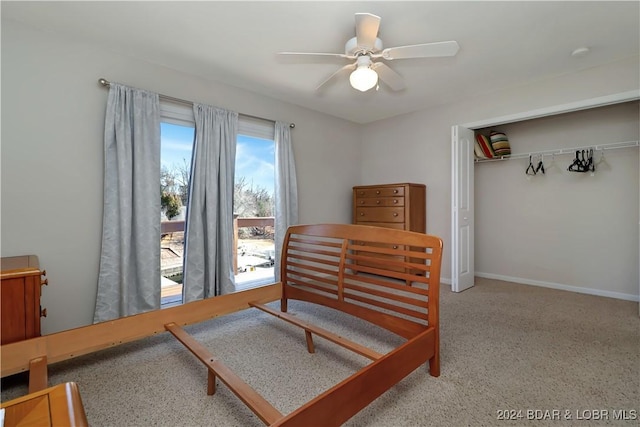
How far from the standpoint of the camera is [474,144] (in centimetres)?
381

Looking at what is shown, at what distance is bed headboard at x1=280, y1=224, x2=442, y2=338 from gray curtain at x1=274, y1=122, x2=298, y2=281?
27.4 inches

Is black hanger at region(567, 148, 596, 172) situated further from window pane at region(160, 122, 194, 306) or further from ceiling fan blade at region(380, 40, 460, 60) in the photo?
window pane at region(160, 122, 194, 306)

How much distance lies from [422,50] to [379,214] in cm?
227

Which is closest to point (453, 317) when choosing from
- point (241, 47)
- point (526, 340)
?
point (526, 340)

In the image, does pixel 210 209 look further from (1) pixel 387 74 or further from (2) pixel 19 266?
(1) pixel 387 74

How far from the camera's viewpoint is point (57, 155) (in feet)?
7.26

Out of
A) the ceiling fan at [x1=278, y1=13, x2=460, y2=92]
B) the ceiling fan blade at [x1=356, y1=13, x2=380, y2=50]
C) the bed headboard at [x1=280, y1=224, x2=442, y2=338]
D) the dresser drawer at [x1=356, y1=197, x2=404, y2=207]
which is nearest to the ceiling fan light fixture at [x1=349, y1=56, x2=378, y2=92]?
the ceiling fan at [x1=278, y1=13, x2=460, y2=92]

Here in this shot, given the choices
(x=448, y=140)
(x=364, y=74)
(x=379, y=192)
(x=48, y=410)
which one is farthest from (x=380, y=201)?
(x=48, y=410)

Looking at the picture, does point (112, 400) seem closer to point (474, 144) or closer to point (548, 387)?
point (548, 387)

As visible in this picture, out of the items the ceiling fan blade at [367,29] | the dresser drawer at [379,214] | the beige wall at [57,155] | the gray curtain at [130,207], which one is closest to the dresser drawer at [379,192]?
the dresser drawer at [379,214]

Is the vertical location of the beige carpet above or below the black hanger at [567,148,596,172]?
below

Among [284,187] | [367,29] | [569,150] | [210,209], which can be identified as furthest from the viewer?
[284,187]

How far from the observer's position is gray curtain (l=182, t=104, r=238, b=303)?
2.83 m

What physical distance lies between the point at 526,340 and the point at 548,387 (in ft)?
2.04
